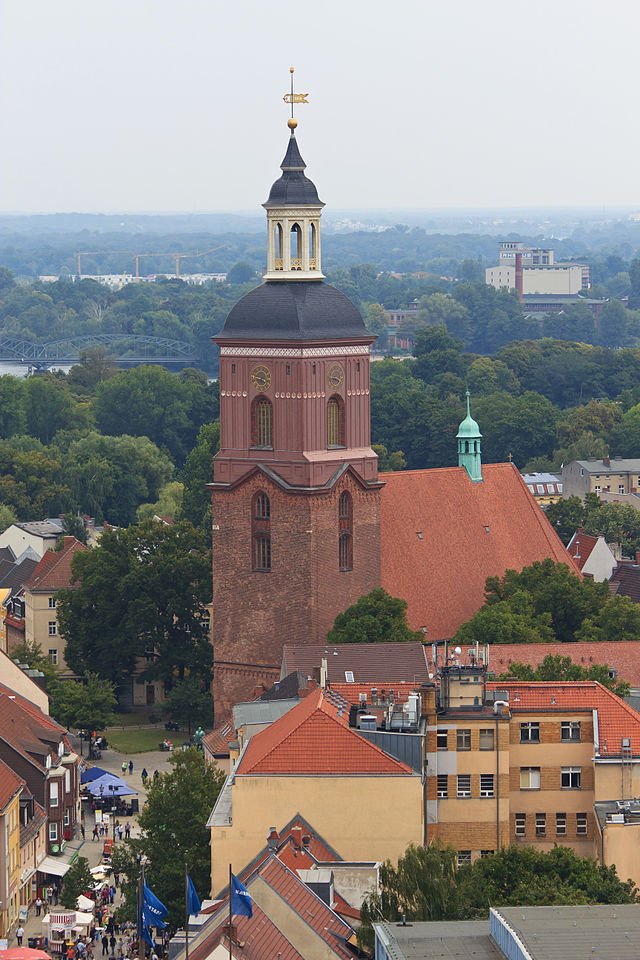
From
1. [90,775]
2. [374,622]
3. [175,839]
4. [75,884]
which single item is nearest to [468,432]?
[374,622]

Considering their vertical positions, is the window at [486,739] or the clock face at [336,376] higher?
the clock face at [336,376]

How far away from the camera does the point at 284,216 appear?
86.0 m

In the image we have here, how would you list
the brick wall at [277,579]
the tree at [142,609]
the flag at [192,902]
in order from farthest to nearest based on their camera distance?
the tree at [142,609], the brick wall at [277,579], the flag at [192,902]

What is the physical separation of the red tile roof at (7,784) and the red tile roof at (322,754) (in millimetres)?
10533

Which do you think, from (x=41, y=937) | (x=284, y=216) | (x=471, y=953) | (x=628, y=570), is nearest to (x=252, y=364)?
(x=284, y=216)

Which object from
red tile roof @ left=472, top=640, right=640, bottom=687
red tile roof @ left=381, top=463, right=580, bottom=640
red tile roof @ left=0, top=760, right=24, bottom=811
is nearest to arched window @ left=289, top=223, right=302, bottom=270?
red tile roof @ left=381, top=463, right=580, bottom=640

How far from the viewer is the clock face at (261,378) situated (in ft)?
279

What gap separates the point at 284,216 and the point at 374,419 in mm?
83836

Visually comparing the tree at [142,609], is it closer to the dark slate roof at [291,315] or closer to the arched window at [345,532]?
the arched window at [345,532]

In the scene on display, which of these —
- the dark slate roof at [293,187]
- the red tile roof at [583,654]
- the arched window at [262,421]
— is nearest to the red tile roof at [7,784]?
the red tile roof at [583,654]

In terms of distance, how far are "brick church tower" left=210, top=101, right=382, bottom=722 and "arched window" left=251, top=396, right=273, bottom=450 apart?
3cm

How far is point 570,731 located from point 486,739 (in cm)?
201

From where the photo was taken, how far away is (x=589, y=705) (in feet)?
212

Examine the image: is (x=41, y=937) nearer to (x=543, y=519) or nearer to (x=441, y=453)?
(x=543, y=519)
